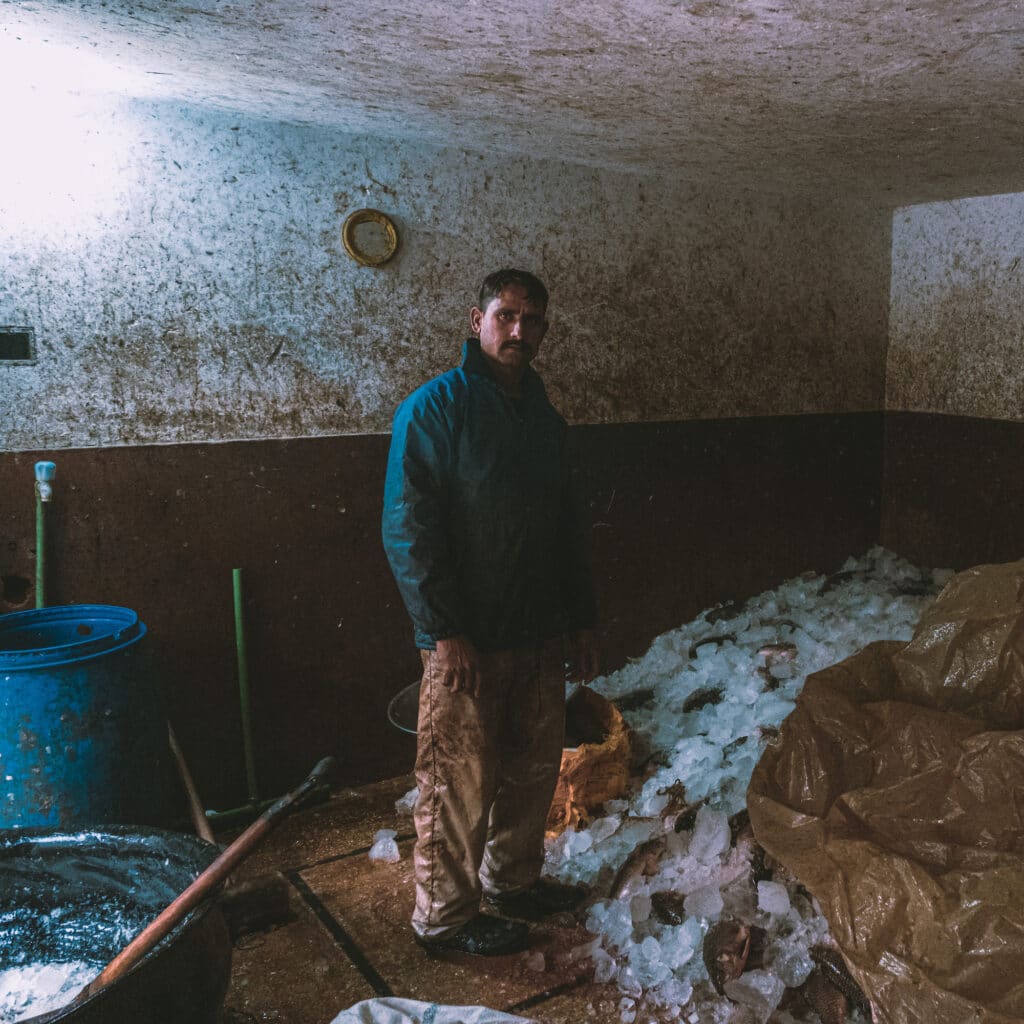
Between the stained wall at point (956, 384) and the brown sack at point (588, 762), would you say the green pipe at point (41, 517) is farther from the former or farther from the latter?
the stained wall at point (956, 384)

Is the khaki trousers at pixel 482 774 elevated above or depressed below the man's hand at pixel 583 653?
below

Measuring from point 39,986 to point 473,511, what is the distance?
5.56ft

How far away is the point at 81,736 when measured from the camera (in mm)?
2789

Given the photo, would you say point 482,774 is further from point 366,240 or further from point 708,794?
point 366,240

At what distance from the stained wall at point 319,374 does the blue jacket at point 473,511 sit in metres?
1.19

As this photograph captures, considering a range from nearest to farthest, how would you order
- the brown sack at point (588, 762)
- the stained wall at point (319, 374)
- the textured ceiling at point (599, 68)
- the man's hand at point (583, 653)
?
the textured ceiling at point (599, 68), the man's hand at point (583, 653), the stained wall at point (319, 374), the brown sack at point (588, 762)

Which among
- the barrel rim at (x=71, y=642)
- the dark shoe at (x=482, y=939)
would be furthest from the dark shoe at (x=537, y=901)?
the barrel rim at (x=71, y=642)

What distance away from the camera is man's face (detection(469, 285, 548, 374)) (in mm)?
2918

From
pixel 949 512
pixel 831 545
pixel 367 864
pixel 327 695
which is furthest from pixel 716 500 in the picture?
pixel 367 864

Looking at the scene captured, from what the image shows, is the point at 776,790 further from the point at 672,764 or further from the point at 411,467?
the point at 411,467

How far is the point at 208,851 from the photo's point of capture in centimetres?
208

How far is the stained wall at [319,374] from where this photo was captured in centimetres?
Answer: 342

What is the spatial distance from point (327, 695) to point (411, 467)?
175cm

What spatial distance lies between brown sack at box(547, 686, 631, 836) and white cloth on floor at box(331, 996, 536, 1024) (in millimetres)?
1322
